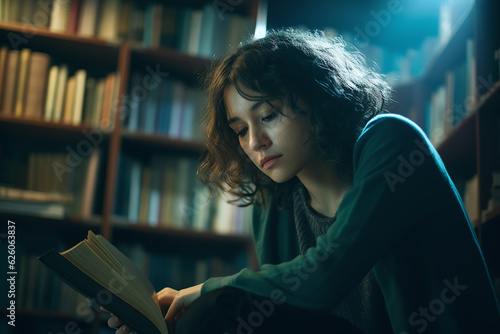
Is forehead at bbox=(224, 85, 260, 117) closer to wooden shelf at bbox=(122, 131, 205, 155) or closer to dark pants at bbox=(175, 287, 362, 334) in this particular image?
dark pants at bbox=(175, 287, 362, 334)

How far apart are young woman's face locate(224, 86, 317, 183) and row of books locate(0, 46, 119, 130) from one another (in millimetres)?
1111

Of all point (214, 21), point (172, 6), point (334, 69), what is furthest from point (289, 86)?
point (172, 6)

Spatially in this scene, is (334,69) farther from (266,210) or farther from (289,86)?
(266,210)

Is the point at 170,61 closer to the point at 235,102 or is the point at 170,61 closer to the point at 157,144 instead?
the point at 157,144

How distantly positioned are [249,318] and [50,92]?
5.30 feet

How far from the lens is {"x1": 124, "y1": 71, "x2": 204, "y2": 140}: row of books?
7.04 ft

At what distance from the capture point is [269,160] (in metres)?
1.10

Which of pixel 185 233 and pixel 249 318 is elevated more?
pixel 249 318

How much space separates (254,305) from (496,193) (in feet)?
3.13

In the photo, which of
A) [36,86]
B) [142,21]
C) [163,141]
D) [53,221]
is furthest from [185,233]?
[142,21]

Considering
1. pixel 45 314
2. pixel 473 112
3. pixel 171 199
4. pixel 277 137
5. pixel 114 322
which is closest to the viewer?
pixel 114 322

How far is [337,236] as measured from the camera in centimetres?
85

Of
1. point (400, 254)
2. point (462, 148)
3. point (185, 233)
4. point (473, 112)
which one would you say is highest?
point (473, 112)

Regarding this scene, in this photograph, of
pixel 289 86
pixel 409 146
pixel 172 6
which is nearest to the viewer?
pixel 409 146
